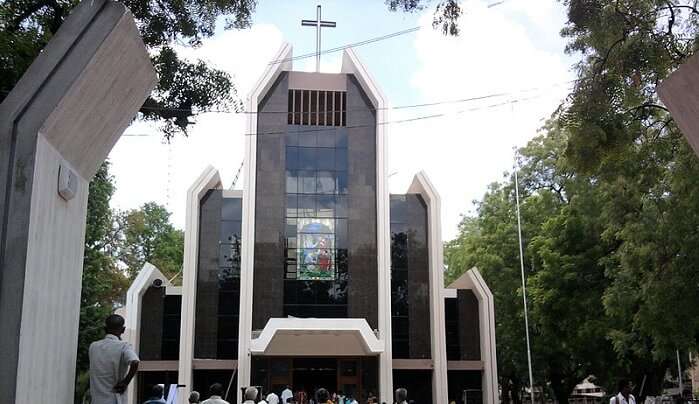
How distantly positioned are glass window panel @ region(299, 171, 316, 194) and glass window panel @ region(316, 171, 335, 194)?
0.24 metres

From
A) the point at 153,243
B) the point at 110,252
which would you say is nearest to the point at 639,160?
the point at 110,252

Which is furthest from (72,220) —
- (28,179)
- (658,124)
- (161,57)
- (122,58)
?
(658,124)

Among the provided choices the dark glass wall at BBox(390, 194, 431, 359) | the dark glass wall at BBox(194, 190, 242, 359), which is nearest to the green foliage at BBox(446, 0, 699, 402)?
the dark glass wall at BBox(390, 194, 431, 359)

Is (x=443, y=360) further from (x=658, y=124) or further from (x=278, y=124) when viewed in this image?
(x=658, y=124)

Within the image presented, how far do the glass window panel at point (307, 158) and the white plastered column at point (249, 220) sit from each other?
1.86m

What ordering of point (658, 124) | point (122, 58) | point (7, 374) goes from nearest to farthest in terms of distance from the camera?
1. point (7, 374)
2. point (122, 58)
3. point (658, 124)

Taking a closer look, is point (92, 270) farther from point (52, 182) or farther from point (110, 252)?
point (52, 182)

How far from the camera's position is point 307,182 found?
1133 inches

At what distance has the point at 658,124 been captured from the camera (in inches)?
677

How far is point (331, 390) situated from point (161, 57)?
810 inches

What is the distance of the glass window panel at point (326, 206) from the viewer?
28.5 meters

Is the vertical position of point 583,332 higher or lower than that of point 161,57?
lower

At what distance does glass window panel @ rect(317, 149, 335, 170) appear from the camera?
29.0 meters

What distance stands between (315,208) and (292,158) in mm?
2250
